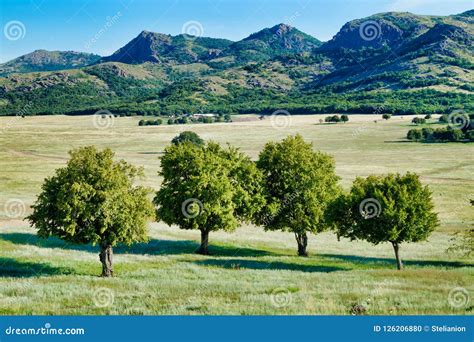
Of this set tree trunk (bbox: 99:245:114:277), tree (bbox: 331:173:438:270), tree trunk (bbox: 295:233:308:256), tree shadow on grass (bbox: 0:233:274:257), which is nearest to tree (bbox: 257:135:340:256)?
tree trunk (bbox: 295:233:308:256)

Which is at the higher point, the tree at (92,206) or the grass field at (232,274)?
the tree at (92,206)

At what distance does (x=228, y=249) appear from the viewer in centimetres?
5681

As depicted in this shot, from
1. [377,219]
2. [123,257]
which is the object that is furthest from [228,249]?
[377,219]

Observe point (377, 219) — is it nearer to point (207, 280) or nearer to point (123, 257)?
point (207, 280)

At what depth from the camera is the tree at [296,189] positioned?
5566 cm

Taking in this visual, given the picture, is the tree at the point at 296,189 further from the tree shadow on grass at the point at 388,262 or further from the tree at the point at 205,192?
the tree shadow on grass at the point at 388,262

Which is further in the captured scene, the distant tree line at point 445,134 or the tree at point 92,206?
the distant tree line at point 445,134

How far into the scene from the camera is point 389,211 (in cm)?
4678

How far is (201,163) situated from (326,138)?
14466cm

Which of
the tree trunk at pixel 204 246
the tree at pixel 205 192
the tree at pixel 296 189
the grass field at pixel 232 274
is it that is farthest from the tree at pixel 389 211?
the tree trunk at pixel 204 246

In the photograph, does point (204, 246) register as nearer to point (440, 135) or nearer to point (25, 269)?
point (25, 269)

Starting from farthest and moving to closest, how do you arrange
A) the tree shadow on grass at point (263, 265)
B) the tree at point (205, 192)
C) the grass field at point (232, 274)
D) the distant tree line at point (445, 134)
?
1. the distant tree line at point (445, 134)
2. the tree at point (205, 192)
3. the tree shadow on grass at point (263, 265)
4. the grass field at point (232, 274)

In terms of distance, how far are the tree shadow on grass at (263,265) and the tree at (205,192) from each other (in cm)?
581
